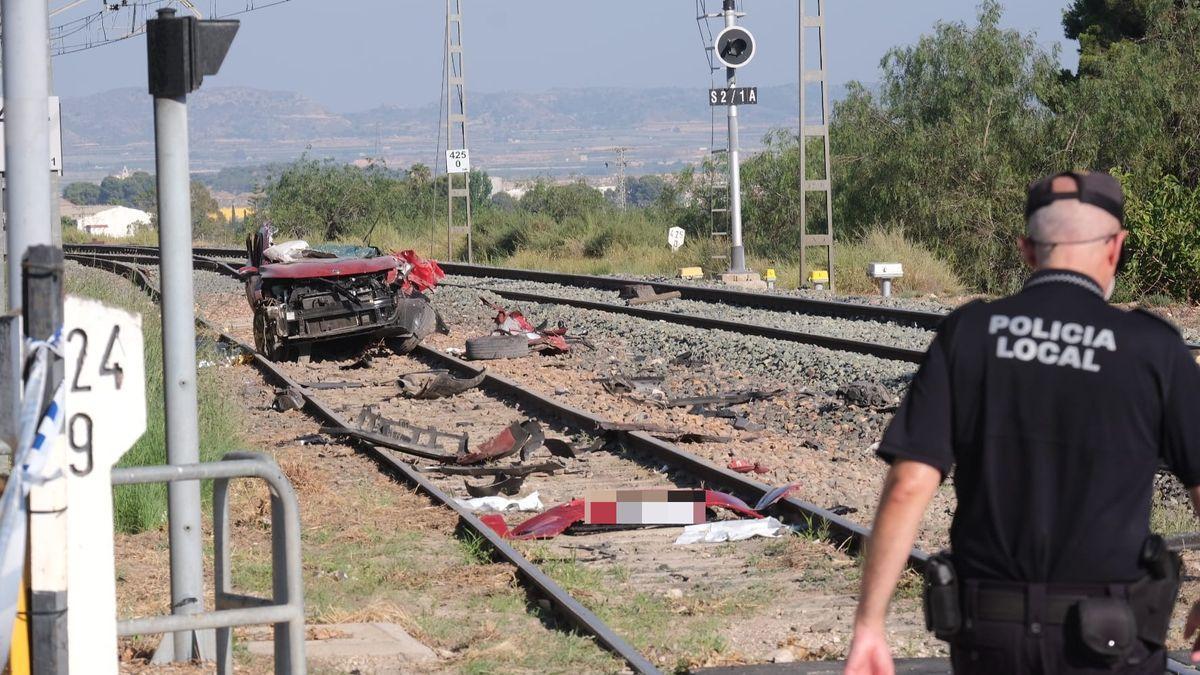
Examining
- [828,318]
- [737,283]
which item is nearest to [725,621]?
[828,318]

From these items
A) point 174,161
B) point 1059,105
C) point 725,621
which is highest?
point 1059,105

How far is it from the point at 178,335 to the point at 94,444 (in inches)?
88.8

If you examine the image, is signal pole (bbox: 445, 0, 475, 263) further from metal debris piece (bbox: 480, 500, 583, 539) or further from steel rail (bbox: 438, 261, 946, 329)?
metal debris piece (bbox: 480, 500, 583, 539)

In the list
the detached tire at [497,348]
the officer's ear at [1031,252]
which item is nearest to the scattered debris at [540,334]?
the detached tire at [497,348]

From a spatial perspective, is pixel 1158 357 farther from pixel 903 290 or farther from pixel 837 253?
pixel 837 253

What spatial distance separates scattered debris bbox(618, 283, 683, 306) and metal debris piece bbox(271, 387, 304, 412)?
10.1 metres

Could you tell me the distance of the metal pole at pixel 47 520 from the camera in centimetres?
397

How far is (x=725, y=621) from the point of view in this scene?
24.1 ft

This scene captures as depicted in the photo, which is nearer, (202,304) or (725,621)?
(725,621)

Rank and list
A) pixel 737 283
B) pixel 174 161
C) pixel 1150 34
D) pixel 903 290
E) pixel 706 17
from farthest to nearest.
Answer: pixel 1150 34 → pixel 706 17 → pixel 737 283 → pixel 903 290 → pixel 174 161

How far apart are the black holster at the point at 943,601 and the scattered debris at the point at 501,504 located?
22.2ft

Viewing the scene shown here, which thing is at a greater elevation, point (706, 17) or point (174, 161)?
point (706, 17)

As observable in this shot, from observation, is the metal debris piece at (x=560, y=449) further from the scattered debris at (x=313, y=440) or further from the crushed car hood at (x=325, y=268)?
the crushed car hood at (x=325, y=268)

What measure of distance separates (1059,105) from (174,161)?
31.4m
